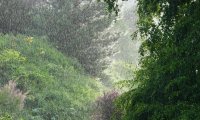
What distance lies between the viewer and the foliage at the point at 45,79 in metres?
14.7

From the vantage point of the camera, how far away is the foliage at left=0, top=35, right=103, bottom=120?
14.7m

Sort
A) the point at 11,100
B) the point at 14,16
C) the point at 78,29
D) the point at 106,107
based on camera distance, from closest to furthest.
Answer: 1. the point at 106,107
2. the point at 11,100
3. the point at 14,16
4. the point at 78,29

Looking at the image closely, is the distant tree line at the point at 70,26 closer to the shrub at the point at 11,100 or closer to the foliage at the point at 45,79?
the foliage at the point at 45,79

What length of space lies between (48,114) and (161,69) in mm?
8332

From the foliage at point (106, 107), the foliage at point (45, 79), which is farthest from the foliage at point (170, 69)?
the foliage at point (45, 79)

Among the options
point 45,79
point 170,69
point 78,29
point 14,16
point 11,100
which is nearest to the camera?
point 170,69

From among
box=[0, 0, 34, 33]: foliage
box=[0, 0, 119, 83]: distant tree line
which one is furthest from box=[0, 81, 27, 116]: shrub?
box=[0, 0, 119, 83]: distant tree line

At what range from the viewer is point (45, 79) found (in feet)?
54.3

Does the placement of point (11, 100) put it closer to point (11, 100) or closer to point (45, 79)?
point (11, 100)

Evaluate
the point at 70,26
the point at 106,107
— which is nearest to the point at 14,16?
the point at 70,26

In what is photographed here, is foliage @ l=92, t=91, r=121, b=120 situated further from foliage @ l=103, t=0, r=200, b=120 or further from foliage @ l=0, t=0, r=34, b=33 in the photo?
foliage @ l=0, t=0, r=34, b=33

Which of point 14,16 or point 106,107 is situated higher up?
point 14,16

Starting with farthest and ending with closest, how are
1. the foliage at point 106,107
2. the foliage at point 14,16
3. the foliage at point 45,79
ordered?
the foliage at point 14,16, the foliage at point 45,79, the foliage at point 106,107

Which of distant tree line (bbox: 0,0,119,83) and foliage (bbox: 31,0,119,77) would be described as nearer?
distant tree line (bbox: 0,0,119,83)
